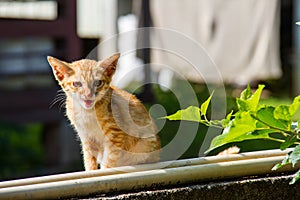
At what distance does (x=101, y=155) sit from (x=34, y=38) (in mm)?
4718

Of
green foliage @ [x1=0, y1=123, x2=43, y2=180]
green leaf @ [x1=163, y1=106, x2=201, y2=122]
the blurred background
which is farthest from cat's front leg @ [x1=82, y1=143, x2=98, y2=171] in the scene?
green foliage @ [x1=0, y1=123, x2=43, y2=180]

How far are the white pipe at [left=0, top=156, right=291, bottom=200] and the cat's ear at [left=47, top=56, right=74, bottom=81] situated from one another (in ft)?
1.34

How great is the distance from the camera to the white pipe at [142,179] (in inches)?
42.9

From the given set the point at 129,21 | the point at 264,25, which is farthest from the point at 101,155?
the point at 129,21

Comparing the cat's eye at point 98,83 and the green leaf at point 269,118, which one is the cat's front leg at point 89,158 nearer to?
the cat's eye at point 98,83

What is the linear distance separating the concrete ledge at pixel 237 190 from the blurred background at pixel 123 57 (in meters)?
1.34

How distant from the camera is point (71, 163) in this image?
589 centimetres

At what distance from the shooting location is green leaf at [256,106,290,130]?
1.13 metres

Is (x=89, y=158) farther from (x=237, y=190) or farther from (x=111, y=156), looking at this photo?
(x=237, y=190)

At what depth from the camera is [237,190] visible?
3.88ft

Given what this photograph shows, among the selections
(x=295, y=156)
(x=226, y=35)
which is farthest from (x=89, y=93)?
(x=226, y=35)

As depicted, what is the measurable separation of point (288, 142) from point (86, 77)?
20.6 inches

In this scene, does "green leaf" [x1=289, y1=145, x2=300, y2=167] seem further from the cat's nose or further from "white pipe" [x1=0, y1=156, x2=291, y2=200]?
the cat's nose

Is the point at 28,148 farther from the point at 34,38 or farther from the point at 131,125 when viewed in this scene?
the point at 131,125
